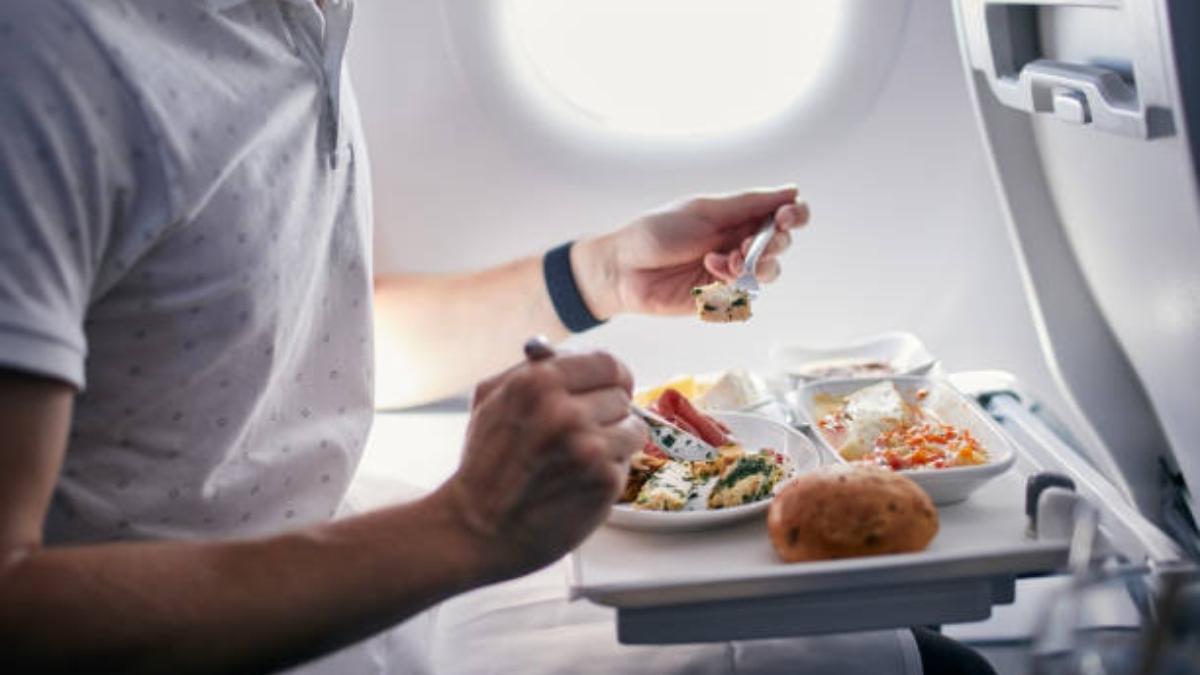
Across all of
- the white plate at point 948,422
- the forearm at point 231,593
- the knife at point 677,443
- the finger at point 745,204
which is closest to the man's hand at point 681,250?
the finger at point 745,204

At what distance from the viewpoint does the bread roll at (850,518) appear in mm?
990

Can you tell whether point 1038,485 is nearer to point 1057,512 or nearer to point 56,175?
point 1057,512

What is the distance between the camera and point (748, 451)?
1.32m

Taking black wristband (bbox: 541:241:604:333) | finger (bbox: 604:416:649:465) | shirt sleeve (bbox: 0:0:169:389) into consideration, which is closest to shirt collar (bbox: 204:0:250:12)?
shirt sleeve (bbox: 0:0:169:389)

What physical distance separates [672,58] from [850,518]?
4.15 feet

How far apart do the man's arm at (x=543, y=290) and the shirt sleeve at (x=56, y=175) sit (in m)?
0.80

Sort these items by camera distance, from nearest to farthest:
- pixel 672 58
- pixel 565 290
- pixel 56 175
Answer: pixel 56 175 < pixel 565 290 < pixel 672 58

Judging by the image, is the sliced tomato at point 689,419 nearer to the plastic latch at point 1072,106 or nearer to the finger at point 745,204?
the finger at point 745,204

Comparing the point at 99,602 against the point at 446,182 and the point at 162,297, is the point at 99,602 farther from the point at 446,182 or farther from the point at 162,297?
the point at 446,182

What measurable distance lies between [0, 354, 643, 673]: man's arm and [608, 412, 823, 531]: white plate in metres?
0.17

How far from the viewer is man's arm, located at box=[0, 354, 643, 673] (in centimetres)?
80

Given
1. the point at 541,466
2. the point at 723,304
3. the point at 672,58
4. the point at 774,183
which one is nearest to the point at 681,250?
the point at 723,304

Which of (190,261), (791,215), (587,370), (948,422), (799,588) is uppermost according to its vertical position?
(190,261)

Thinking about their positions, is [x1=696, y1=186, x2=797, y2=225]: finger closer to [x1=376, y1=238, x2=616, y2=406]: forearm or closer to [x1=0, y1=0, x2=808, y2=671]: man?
[x1=376, y1=238, x2=616, y2=406]: forearm
